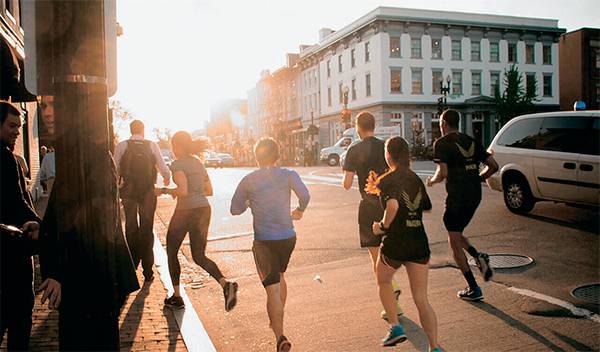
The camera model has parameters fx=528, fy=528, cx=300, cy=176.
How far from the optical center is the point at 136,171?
6.32 metres

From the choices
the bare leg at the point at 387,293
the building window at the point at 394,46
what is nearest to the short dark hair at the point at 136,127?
the bare leg at the point at 387,293

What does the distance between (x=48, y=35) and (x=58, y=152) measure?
57cm

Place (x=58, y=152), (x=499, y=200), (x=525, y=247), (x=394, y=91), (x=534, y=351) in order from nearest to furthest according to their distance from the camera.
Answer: (x=58, y=152), (x=534, y=351), (x=525, y=247), (x=499, y=200), (x=394, y=91)

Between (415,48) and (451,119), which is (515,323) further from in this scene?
(415,48)

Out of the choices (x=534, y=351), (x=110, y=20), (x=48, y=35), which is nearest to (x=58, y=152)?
(x=48, y=35)

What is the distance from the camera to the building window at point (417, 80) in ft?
155

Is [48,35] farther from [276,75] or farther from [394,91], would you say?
[276,75]

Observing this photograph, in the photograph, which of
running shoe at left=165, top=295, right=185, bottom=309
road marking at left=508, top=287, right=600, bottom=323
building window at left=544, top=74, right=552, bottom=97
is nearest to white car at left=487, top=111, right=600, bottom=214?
road marking at left=508, top=287, right=600, bottom=323

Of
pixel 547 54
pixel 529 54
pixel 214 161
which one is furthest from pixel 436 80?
pixel 214 161

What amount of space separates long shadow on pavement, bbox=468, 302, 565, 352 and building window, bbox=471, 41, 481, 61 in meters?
48.1

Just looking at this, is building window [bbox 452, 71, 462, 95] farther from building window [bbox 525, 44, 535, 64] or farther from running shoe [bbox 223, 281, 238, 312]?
running shoe [bbox 223, 281, 238, 312]

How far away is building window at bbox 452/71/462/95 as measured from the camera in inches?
1918

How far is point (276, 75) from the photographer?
230 feet

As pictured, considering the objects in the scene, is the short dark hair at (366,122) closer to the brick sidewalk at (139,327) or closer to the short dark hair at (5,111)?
the brick sidewalk at (139,327)
